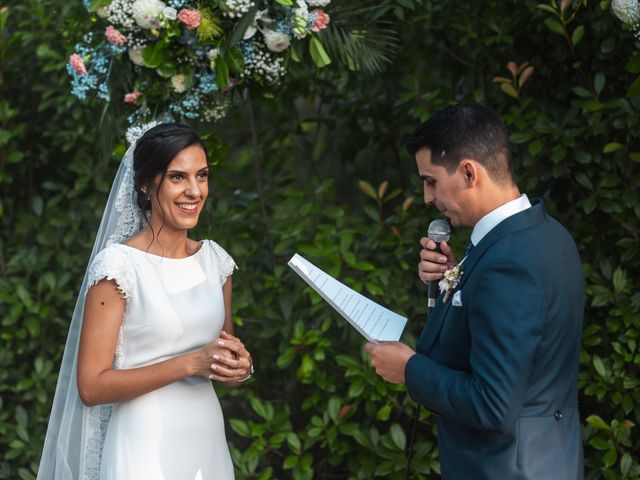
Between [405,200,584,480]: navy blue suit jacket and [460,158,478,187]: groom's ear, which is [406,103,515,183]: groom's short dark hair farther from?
[405,200,584,480]: navy blue suit jacket

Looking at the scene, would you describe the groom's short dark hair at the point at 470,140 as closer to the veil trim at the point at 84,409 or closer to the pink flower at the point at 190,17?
the veil trim at the point at 84,409

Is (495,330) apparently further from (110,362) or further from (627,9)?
(627,9)

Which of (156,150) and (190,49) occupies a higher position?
(190,49)

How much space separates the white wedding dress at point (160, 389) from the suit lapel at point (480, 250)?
86 cm

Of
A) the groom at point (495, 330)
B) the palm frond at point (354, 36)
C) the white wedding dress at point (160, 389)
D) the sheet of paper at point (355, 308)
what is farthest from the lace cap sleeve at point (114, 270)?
the palm frond at point (354, 36)

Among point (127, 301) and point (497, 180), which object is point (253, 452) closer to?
point (127, 301)

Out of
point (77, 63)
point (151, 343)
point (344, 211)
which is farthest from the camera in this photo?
point (344, 211)

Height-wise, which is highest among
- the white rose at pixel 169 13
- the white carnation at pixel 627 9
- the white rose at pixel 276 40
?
the white rose at pixel 169 13

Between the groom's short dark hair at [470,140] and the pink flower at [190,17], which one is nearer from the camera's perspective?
the groom's short dark hair at [470,140]

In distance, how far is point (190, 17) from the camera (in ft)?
10.4

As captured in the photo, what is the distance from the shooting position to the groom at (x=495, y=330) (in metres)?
2.06

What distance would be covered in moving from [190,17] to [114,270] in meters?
1.04

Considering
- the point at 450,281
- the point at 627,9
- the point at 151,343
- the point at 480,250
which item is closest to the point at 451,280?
the point at 450,281

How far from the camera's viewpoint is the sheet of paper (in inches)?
98.8
